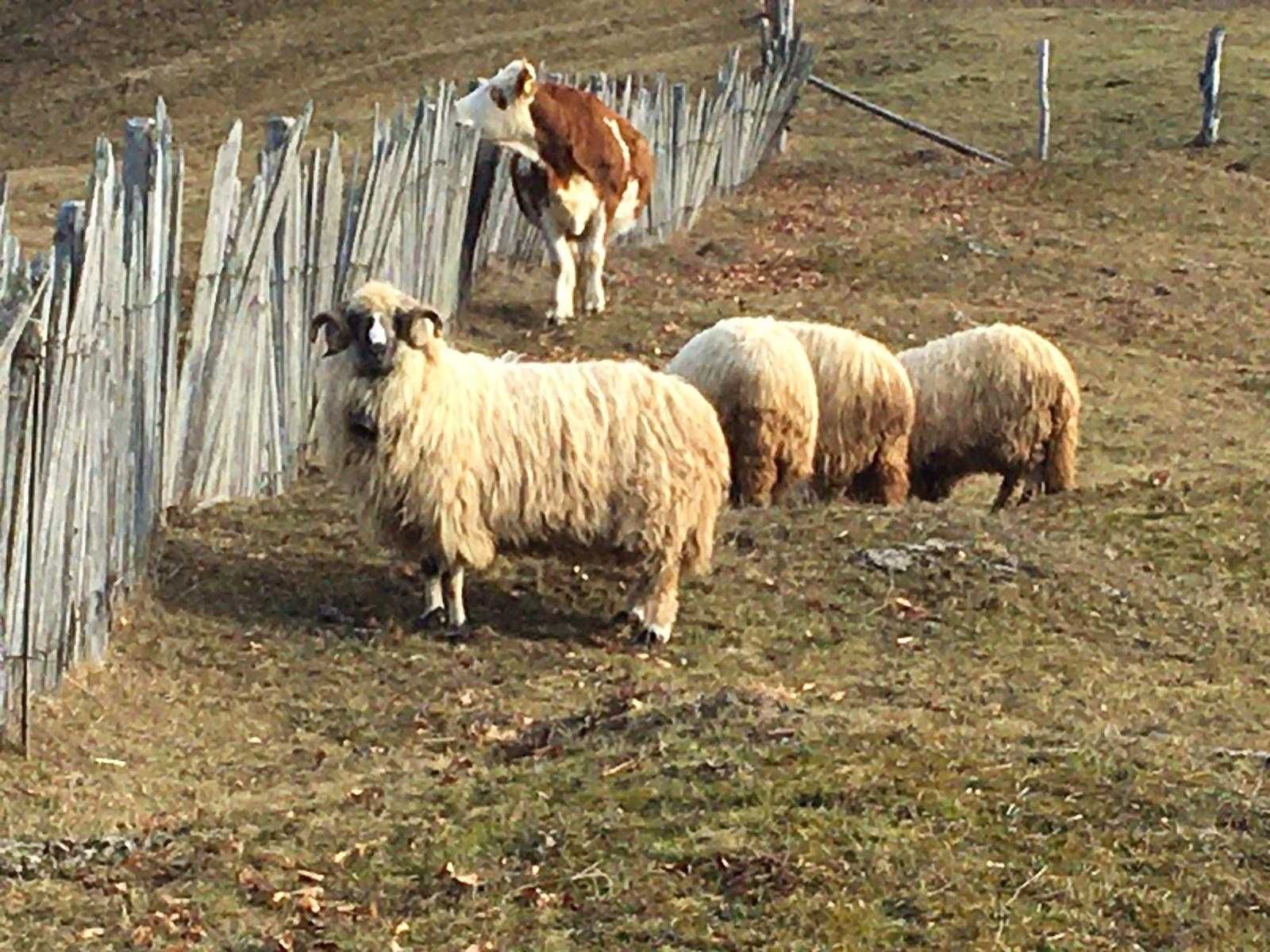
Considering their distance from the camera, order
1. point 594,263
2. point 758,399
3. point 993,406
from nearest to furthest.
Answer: point 758,399, point 993,406, point 594,263

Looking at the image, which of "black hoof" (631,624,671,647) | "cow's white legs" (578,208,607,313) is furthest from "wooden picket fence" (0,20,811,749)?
"black hoof" (631,624,671,647)

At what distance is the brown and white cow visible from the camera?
1496 cm

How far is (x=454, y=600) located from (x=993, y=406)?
465 cm

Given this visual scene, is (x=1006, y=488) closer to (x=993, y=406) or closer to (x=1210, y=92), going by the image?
(x=993, y=406)

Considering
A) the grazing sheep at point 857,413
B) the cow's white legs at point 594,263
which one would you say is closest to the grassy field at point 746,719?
the cow's white legs at point 594,263

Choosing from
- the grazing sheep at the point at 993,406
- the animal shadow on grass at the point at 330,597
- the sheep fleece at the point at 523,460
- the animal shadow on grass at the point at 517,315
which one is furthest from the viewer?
the animal shadow on grass at the point at 517,315

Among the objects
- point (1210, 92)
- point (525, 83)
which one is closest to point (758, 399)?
point (525, 83)

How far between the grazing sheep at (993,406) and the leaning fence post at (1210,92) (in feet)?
44.7

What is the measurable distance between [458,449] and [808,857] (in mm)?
3768

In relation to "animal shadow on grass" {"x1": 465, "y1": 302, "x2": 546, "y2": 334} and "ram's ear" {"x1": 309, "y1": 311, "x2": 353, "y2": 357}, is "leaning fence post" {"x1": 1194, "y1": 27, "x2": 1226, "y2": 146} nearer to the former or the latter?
"animal shadow on grass" {"x1": 465, "y1": 302, "x2": 546, "y2": 334}

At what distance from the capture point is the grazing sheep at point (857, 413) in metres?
11.9

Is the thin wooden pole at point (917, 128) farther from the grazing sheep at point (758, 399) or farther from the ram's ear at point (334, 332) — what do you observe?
the ram's ear at point (334, 332)

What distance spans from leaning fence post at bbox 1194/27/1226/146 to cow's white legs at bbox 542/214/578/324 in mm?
12452

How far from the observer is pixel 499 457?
→ 30.0ft
